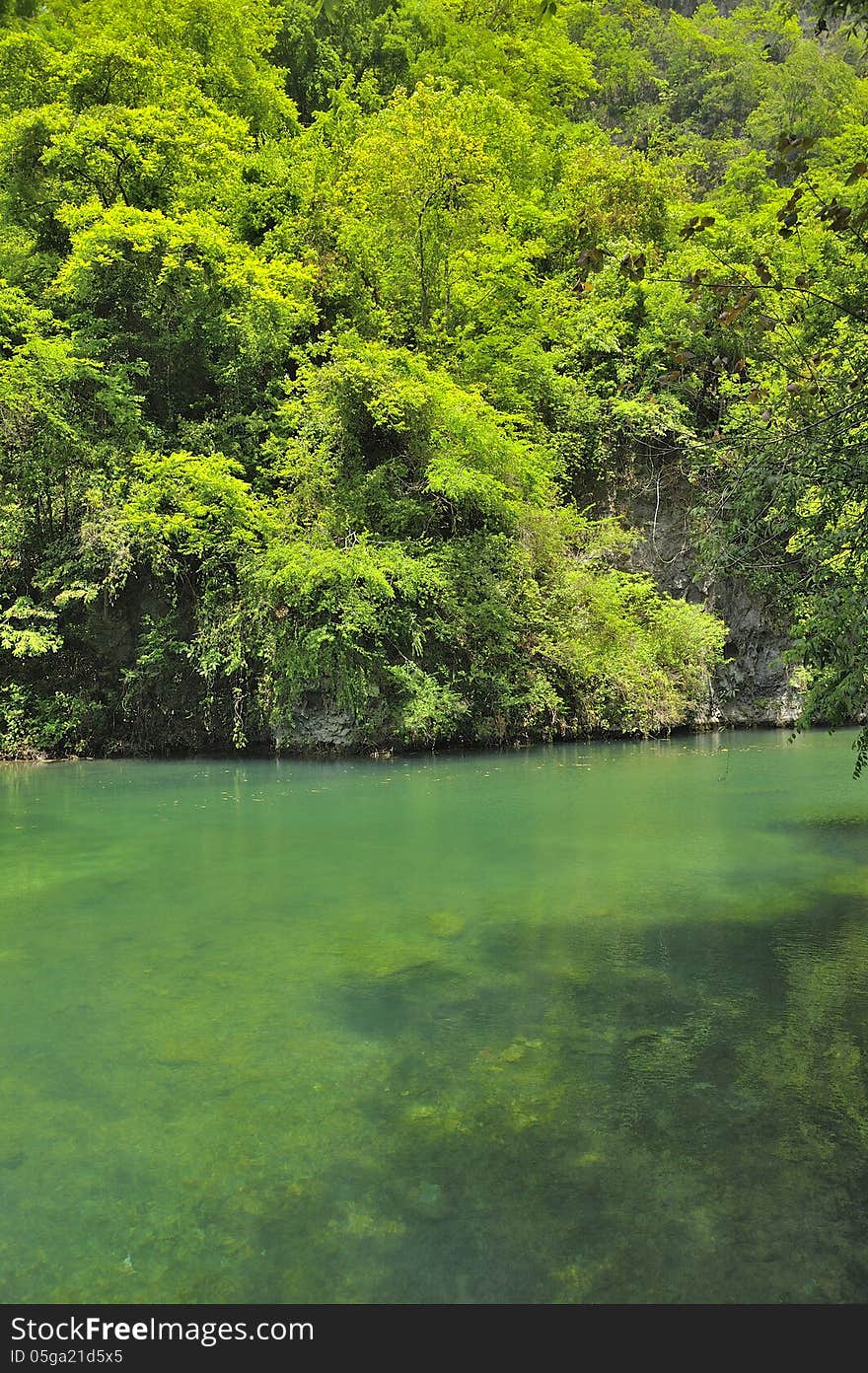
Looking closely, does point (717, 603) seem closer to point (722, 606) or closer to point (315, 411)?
point (722, 606)

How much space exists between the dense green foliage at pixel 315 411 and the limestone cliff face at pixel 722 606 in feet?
2.31

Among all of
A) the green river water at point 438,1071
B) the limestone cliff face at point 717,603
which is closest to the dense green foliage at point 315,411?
the limestone cliff face at point 717,603

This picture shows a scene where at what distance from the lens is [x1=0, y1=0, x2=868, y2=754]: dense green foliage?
18.3 metres

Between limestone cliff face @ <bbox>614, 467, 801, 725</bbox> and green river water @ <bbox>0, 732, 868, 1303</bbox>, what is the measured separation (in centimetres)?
1268

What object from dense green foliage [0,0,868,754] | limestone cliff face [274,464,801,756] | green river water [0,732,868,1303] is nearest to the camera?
green river water [0,732,868,1303]

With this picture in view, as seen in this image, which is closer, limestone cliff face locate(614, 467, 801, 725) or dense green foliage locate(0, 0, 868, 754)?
dense green foliage locate(0, 0, 868, 754)

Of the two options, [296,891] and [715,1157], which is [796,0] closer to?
[715,1157]

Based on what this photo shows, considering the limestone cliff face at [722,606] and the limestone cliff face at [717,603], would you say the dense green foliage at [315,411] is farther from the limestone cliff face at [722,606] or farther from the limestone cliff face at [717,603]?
the limestone cliff face at [722,606]

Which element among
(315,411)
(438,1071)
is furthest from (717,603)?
(438,1071)

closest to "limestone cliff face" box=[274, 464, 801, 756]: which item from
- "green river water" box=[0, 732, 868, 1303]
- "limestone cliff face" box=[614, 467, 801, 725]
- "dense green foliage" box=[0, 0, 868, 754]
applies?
"limestone cliff face" box=[614, 467, 801, 725]

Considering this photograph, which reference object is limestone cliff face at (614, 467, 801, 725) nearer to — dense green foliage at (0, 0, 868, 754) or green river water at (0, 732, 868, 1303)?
dense green foliage at (0, 0, 868, 754)

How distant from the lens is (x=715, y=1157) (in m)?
3.60

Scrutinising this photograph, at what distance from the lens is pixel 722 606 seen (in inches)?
888
